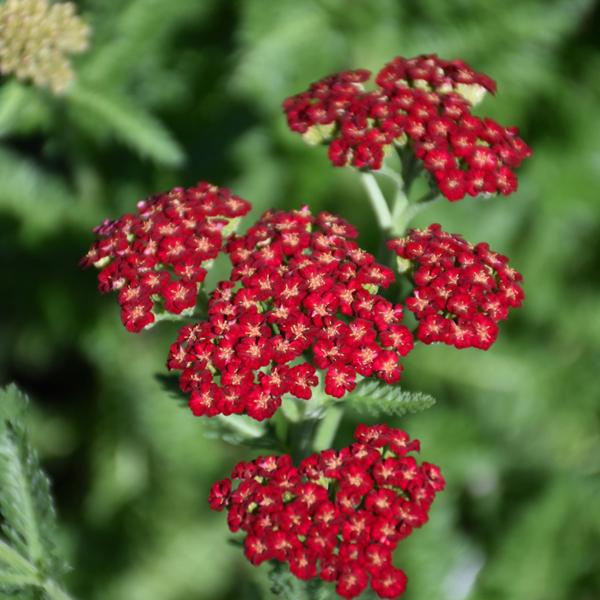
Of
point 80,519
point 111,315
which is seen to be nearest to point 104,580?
point 80,519

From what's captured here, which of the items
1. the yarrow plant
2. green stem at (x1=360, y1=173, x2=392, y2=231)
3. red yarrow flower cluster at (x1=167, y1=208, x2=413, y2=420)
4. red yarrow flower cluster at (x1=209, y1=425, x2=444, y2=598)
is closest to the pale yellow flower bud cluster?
the yarrow plant

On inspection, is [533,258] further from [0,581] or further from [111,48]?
[0,581]

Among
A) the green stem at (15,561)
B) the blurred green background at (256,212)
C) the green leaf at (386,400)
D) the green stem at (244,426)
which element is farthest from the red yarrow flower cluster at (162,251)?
the blurred green background at (256,212)

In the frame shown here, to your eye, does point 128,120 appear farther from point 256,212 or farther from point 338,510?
point 338,510

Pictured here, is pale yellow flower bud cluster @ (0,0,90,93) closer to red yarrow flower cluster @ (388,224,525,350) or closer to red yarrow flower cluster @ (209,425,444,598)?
red yarrow flower cluster @ (388,224,525,350)

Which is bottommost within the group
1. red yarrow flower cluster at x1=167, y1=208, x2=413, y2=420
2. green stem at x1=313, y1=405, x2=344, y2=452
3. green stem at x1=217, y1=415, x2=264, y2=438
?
green stem at x1=313, y1=405, x2=344, y2=452

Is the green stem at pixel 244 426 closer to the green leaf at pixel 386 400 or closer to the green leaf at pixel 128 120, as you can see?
the green leaf at pixel 386 400
